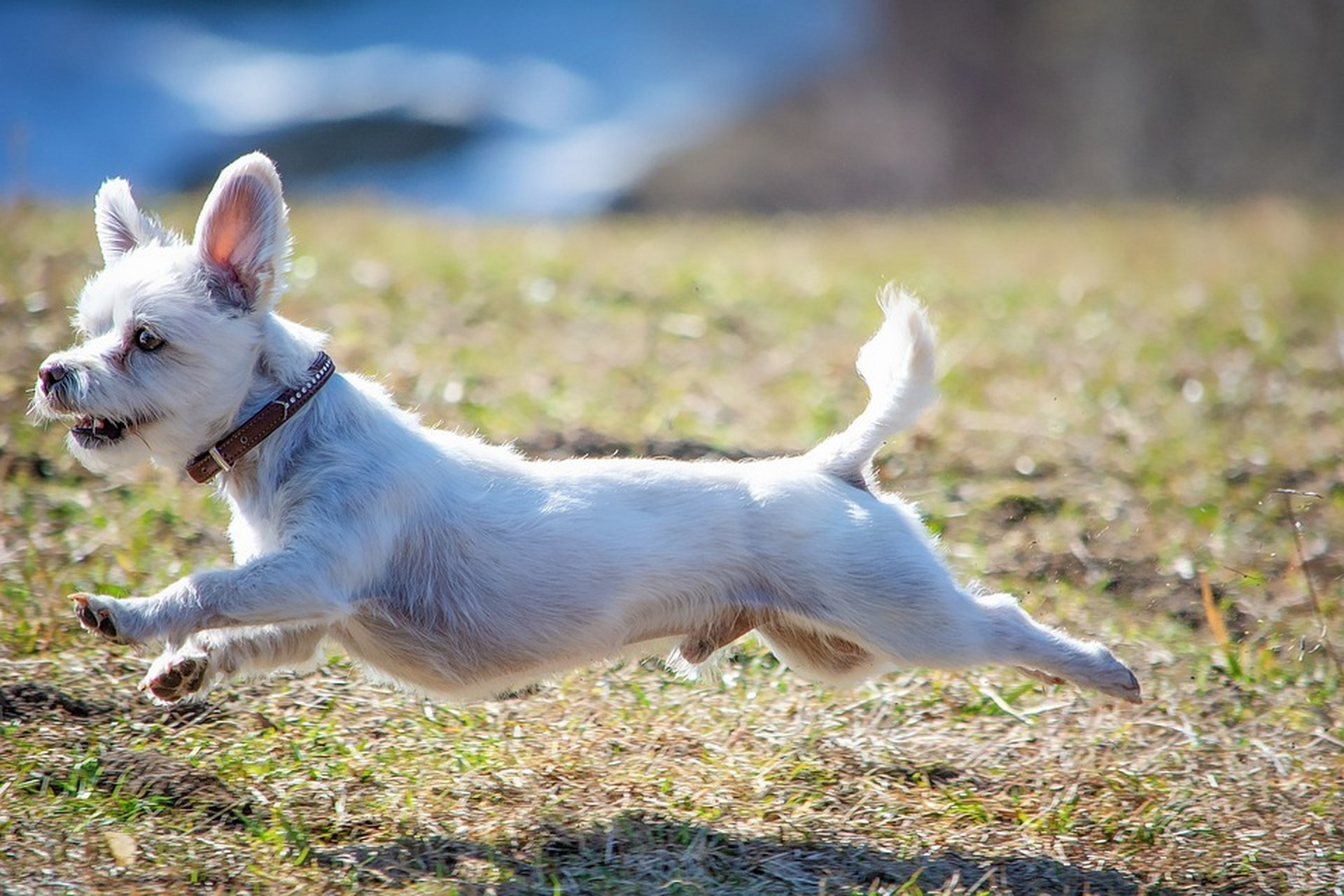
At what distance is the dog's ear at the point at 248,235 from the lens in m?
3.02

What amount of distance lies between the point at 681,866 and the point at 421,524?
93 cm

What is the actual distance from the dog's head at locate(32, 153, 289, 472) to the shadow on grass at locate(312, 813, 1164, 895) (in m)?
0.97

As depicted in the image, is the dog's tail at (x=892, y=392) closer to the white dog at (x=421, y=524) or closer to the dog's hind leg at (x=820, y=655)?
the white dog at (x=421, y=524)

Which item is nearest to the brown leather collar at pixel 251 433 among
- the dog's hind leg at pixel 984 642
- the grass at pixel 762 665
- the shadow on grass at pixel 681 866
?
the grass at pixel 762 665

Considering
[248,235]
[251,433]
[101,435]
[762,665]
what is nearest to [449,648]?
[251,433]

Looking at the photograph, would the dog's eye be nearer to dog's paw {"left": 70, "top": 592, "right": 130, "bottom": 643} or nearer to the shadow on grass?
dog's paw {"left": 70, "top": 592, "right": 130, "bottom": 643}

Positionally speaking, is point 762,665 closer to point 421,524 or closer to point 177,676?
point 421,524

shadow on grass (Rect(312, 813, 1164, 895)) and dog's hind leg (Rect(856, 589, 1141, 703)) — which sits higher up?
dog's hind leg (Rect(856, 589, 1141, 703))

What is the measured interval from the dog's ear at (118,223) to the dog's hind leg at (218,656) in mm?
919

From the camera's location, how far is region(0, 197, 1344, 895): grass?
10.0ft

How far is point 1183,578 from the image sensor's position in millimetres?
4594

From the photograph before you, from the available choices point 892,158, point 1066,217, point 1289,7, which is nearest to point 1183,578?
point 1066,217

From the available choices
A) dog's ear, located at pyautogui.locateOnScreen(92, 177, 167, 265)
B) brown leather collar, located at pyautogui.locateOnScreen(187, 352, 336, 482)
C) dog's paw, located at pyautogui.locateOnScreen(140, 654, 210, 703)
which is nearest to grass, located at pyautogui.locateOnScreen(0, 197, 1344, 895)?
dog's paw, located at pyautogui.locateOnScreen(140, 654, 210, 703)

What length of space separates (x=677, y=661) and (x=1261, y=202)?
874cm
